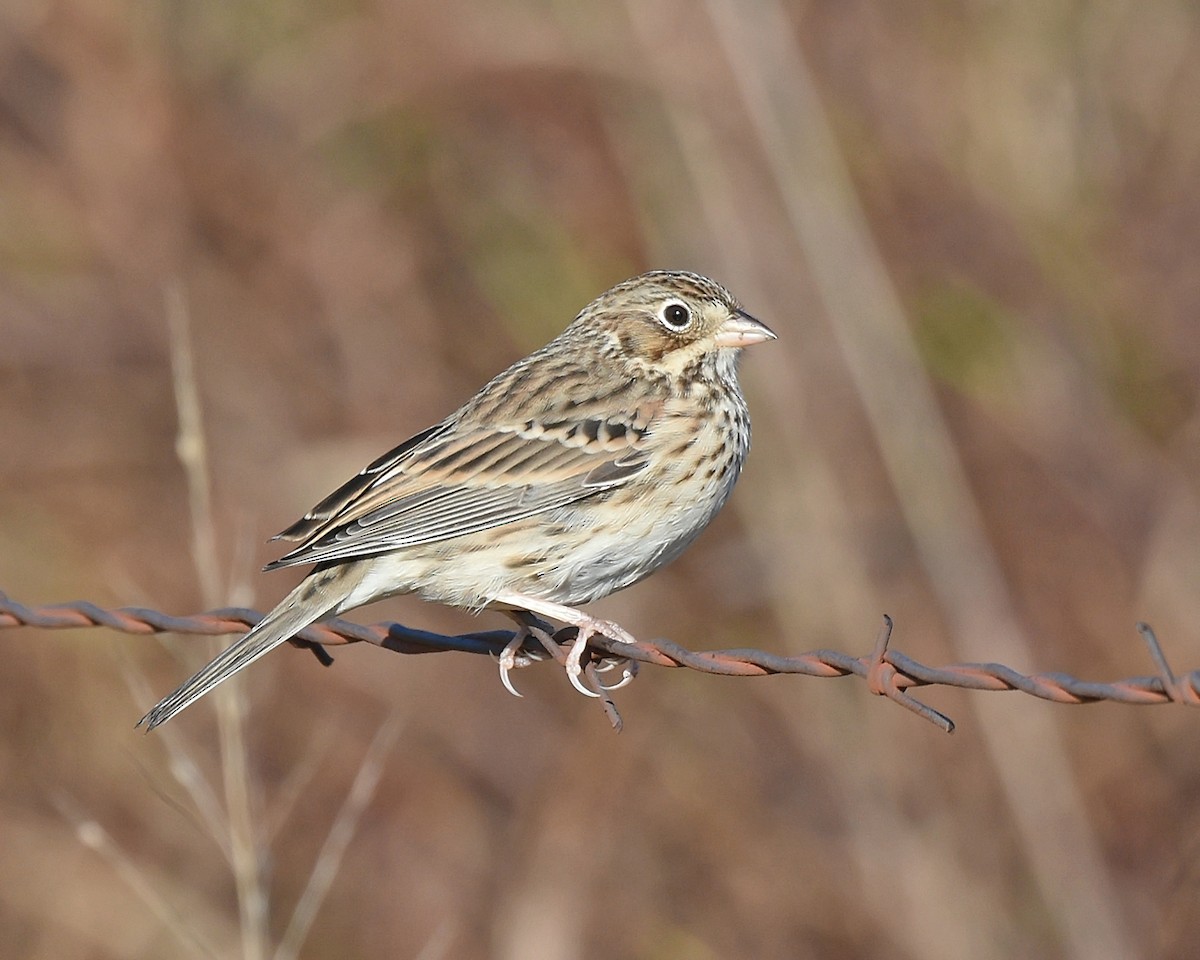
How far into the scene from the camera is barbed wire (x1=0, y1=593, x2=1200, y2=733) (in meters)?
2.68

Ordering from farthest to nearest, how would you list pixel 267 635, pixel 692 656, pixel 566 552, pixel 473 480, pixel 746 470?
pixel 746 470, pixel 473 480, pixel 566 552, pixel 267 635, pixel 692 656

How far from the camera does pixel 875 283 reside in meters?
5.52

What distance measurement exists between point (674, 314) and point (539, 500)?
775 mm

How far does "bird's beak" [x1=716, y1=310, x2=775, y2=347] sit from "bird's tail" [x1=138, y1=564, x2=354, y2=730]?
1246mm

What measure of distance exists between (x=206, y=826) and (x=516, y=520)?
1.01 meters

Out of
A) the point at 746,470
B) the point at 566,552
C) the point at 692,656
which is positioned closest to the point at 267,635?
the point at 566,552

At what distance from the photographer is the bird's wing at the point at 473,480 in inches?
151

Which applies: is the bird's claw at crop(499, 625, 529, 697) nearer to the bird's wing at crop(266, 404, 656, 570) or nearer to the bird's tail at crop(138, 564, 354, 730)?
the bird's wing at crop(266, 404, 656, 570)

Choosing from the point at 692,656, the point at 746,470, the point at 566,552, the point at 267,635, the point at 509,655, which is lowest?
the point at 746,470

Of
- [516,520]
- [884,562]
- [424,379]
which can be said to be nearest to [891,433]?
[884,562]

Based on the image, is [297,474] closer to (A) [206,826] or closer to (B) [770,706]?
(B) [770,706]

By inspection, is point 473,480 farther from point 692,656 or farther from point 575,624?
point 692,656

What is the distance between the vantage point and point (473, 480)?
4035mm

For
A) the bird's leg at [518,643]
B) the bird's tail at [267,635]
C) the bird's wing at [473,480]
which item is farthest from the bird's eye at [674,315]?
the bird's tail at [267,635]
